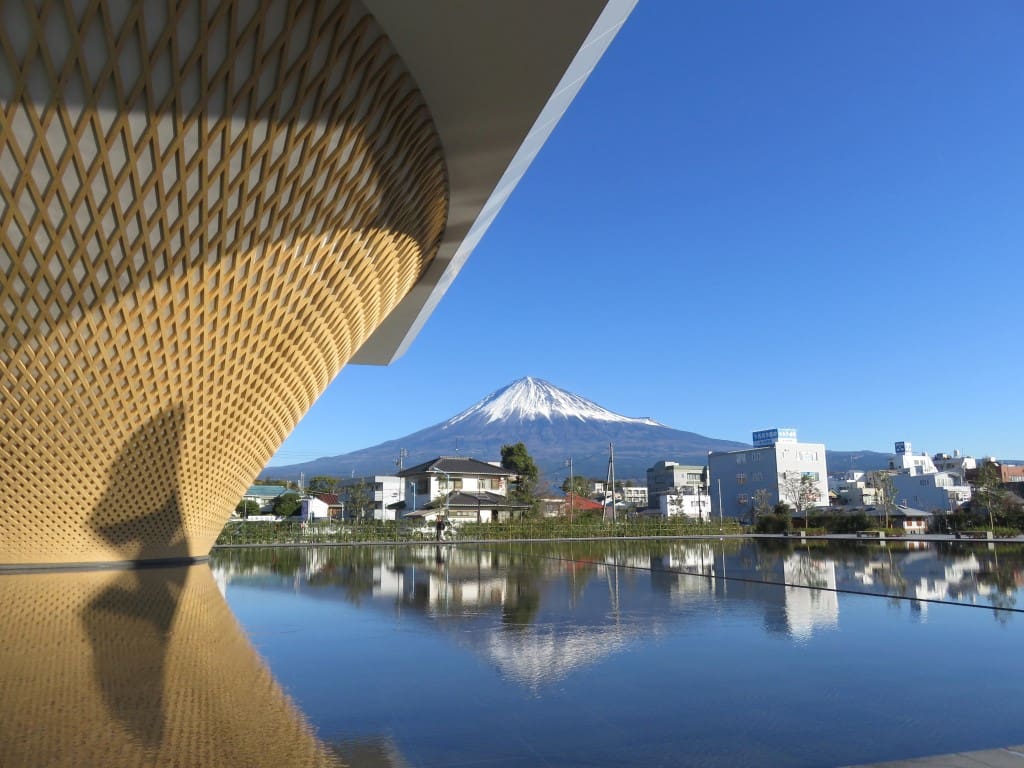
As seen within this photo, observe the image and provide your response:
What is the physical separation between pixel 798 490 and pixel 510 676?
7934 cm

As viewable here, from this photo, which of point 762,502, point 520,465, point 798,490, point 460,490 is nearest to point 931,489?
point 798,490

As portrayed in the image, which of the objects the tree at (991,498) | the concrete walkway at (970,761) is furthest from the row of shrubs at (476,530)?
the concrete walkway at (970,761)

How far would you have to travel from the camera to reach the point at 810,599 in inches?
500

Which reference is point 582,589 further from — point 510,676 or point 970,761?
point 970,761

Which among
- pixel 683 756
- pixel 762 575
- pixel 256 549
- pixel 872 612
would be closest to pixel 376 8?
pixel 683 756

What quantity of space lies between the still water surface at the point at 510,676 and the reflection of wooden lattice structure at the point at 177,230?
13.1ft

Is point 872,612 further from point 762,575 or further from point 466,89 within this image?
point 466,89

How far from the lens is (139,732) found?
504 centimetres

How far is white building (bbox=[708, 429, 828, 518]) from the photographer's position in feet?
299

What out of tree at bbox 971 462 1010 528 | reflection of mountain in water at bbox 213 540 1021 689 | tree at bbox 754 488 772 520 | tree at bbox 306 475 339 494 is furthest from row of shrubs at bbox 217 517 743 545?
tree at bbox 306 475 339 494

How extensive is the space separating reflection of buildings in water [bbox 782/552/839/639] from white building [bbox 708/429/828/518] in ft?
235

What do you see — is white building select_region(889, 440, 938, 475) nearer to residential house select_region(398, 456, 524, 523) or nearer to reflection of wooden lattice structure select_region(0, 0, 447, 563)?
residential house select_region(398, 456, 524, 523)

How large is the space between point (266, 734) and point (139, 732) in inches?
35.4

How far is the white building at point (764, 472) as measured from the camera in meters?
91.2
